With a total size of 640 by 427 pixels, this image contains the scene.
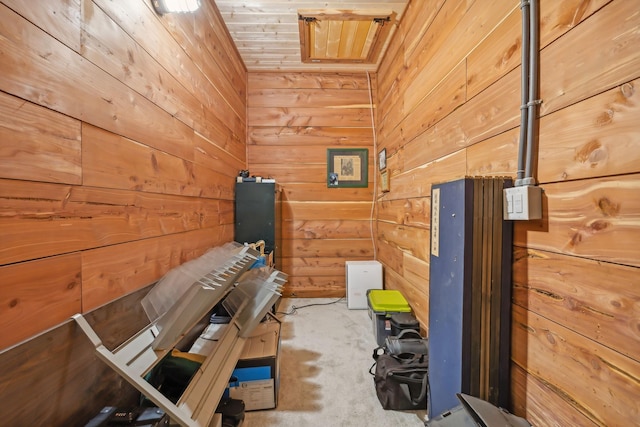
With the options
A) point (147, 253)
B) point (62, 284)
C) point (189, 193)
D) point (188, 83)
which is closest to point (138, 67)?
point (188, 83)

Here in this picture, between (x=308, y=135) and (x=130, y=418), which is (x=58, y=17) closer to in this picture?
(x=130, y=418)

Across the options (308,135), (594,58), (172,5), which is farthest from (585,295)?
(308,135)

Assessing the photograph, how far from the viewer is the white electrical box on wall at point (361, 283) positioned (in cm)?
289

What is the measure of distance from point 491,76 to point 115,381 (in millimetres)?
2141

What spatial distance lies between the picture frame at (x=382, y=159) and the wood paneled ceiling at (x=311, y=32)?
42.8 inches

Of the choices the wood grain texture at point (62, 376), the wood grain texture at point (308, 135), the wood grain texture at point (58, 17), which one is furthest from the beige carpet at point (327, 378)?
the wood grain texture at point (308, 135)

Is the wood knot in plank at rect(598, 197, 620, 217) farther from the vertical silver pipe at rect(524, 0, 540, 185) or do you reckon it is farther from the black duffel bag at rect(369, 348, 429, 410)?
the black duffel bag at rect(369, 348, 429, 410)

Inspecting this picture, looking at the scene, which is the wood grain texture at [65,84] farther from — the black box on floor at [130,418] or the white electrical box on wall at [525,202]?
the white electrical box on wall at [525,202]

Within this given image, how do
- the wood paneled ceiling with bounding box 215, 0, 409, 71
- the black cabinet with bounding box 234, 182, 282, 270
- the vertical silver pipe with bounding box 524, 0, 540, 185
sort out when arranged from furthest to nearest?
the black cabinet with bounding box 234, 182, 282, 270, the wood paneled ceiling with bounding box 215, 0, 409, 71, the vertical silver pipe with bounding box 524, 0, 540, 185

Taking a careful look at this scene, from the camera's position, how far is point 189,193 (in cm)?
173

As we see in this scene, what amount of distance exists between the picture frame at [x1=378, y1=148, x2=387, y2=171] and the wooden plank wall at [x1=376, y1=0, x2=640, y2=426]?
1.49 meters

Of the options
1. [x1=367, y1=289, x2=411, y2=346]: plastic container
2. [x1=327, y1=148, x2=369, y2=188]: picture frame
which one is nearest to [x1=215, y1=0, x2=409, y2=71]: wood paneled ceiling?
[x1=327, y1=148, x2=369, y2=188]: picture frame

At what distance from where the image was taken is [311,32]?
2.47m

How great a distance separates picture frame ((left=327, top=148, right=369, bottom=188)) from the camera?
3318 mm
